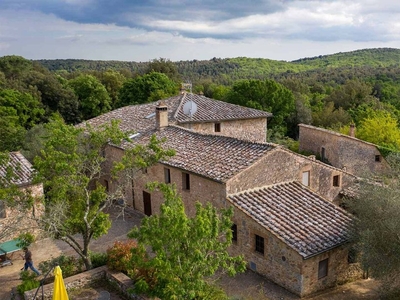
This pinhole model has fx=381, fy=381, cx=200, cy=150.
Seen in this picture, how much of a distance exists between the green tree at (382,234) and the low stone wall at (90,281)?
24.4ft

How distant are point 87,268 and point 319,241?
835 cm

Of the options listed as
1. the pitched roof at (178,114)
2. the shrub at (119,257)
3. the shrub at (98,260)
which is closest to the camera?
the shrub at (119,257)

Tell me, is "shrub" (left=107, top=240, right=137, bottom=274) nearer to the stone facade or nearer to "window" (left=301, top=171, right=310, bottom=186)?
"window" (left=301, top=171, right=310, bottom=186)

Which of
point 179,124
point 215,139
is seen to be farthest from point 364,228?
point 179,124

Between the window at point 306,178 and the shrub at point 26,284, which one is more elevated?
the window at point 306,178

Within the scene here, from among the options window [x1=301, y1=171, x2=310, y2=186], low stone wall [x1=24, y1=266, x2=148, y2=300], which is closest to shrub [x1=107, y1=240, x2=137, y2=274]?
low stone wall [x1=24, y1=266, x2=148, y2=300]

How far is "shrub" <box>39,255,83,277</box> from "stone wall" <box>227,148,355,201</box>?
6.38 metres

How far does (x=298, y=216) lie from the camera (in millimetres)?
14352

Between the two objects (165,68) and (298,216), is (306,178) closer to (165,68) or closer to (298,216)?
(298,216)

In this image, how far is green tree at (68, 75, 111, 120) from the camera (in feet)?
167

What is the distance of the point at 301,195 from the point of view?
15.8 m

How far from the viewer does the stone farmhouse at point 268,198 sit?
43.0 ft

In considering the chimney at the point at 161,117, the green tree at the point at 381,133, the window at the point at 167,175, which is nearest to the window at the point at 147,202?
the window at the point at 167,175

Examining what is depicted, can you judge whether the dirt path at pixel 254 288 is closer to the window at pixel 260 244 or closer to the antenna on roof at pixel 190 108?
the window at pixel 260 244
